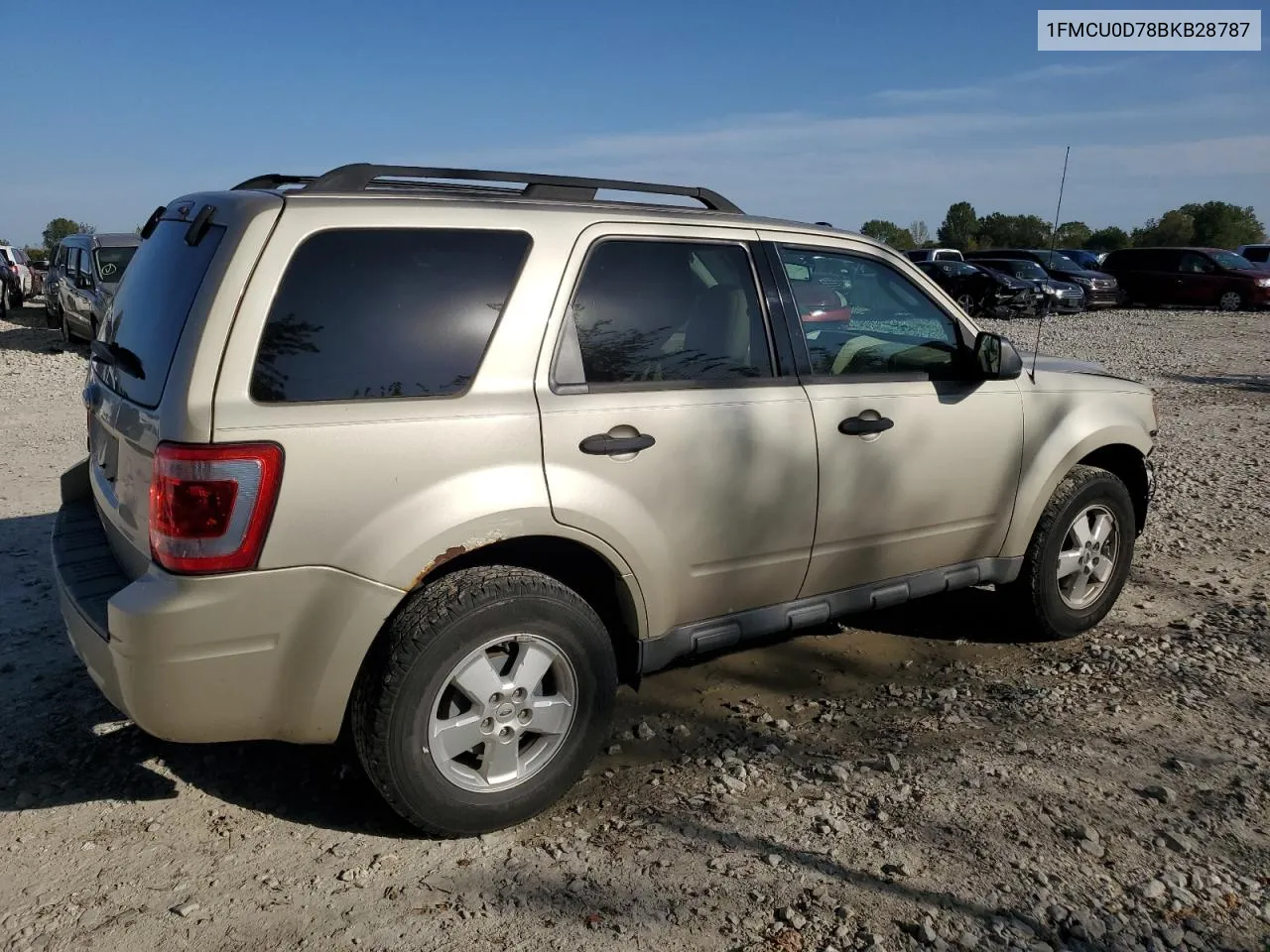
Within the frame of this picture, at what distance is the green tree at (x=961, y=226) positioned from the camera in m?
60.8

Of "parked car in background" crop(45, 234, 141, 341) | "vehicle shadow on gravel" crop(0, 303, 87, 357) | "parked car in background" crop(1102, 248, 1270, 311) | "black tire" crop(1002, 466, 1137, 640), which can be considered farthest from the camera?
"parked car in background" crop(1102, 248, 1270, 311)

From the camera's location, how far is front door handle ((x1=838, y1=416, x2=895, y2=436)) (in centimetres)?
373

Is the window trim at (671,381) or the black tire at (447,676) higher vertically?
the window trim at (671,381)

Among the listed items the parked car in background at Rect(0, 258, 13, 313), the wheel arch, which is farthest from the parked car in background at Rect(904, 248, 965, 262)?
the wheel arch

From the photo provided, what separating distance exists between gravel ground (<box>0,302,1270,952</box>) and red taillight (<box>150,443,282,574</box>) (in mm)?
811

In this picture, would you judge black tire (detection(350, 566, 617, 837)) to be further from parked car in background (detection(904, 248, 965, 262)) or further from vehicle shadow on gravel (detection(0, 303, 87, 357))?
parked car in background (detection(904, 248, 965, 262))

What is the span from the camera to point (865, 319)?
410cm

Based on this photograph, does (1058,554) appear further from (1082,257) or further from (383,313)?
(1082,257)

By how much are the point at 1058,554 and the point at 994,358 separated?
1.03 meters

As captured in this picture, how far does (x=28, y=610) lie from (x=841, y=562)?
3.59 metres

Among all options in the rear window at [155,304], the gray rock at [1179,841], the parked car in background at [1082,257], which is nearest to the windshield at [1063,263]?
the parked car in background at [1082,257]

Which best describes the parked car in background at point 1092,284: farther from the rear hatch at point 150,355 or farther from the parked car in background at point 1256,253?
the rear hatch at point 150,355

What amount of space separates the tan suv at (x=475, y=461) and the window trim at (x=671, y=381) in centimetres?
1

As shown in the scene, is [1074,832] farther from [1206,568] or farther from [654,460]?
[1206,568]
